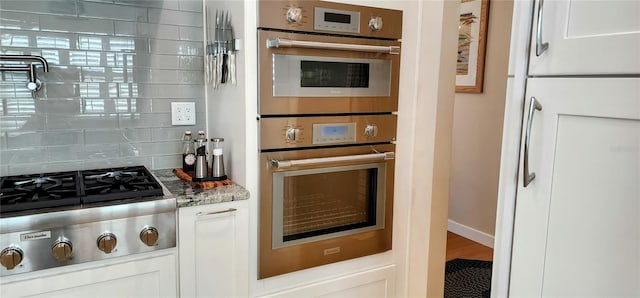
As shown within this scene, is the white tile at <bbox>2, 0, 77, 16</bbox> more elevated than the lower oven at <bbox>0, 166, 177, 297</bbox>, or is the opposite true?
the white tile at <bbox>2, 0, 77, 16</bbox>

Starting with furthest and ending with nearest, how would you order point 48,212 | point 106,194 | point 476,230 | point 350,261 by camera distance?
point 476,230, point 350,261, point 106,194, point 48,212

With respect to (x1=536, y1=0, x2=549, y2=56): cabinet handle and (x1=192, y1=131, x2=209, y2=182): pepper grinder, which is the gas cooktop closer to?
(x1=192, y1=131, x2=209, y2=182): pepper grinder

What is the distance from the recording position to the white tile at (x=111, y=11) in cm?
186

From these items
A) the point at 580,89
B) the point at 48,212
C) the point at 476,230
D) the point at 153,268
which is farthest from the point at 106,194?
the point at 476,230

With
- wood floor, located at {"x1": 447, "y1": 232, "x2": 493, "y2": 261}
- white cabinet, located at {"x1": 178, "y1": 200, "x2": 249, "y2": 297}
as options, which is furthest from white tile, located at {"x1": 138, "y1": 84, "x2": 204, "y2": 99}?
wood floor, located at {"x1": 447, "y1": 232, "x2": 493, "y2": 261}

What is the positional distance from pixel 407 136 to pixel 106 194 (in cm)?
126

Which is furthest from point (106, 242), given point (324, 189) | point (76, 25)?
point (76, 25)

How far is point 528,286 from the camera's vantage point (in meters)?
1.03

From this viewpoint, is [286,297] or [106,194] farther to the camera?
[286,297]

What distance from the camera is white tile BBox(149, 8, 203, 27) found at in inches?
78.5

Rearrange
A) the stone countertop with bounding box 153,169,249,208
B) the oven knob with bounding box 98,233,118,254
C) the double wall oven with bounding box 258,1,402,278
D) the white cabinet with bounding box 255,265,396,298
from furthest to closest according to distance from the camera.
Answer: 1. the white cabinet with bounding box 255,265,396,298
2. the double wall oven with bounding box 258,1,402,278
3. the stone countertop with bounding box 153,169,249,208
4. the oven knob with bounding box 98,233,118,254

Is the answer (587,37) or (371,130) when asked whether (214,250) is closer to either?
(371,130)

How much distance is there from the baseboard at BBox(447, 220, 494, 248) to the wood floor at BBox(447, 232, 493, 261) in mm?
39

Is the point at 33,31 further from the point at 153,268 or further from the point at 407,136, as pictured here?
the point at 407,136
